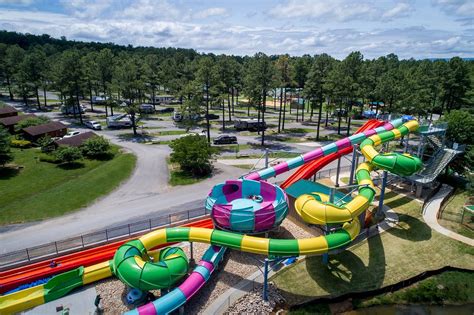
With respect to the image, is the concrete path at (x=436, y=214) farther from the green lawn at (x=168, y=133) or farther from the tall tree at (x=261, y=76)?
the green lawn at (x=168, y=133)

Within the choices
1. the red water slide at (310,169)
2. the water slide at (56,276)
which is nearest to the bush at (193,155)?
the red water slide at (310,169)

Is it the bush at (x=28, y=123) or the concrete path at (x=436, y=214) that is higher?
the bush at (x=28, y=123)

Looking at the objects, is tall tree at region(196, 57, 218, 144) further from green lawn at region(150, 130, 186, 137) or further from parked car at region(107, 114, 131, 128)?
parked car at region(107, 114, 131, 128)

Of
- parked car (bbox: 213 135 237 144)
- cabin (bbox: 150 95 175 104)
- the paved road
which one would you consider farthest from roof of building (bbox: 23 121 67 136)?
cabin (bbox: 150 95 175 104)

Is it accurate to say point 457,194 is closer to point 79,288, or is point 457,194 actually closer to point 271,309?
point 271,309

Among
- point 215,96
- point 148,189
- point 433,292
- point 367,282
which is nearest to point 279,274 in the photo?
point 367,282

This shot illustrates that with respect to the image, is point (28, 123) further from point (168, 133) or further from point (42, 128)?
point (168, 133)
